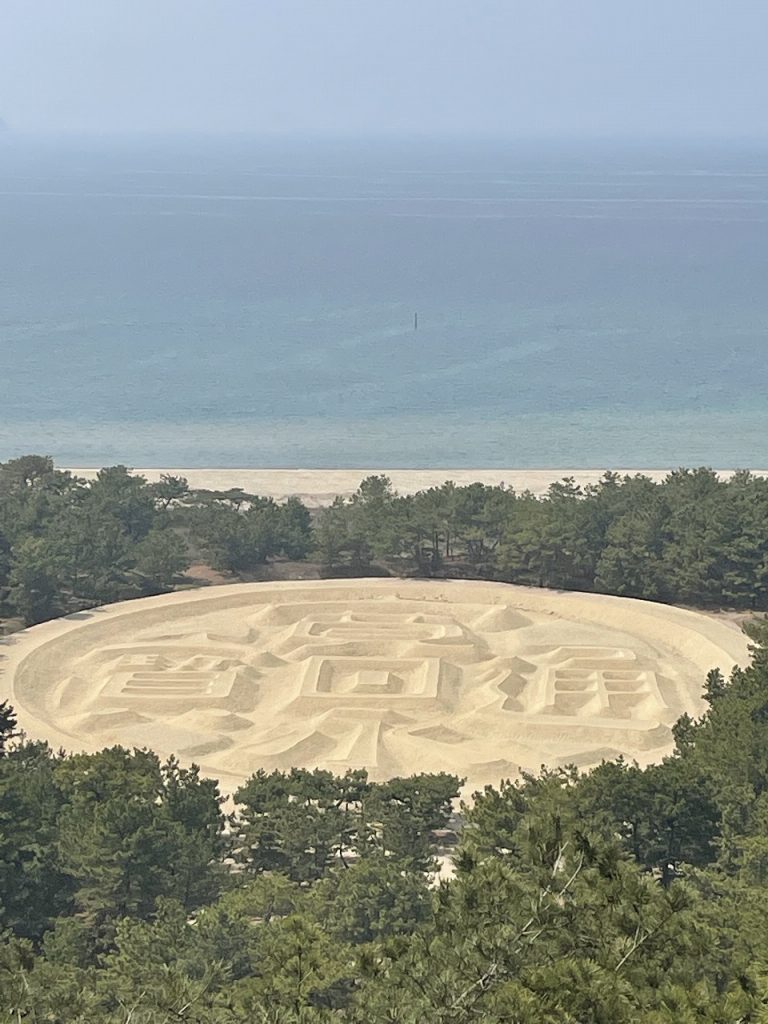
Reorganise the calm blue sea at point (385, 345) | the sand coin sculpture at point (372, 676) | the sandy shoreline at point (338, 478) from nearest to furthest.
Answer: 1. the sand coin sculpture at point (372, 676)
2. the sandy shoreline at point (338, 478)
3. the calm blue sea at point (385, 345)

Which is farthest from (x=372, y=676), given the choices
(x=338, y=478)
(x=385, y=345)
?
(x=385, y=345)

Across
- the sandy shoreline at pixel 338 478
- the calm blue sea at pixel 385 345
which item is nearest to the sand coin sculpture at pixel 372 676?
the sandy shoreline at pixel 338 478

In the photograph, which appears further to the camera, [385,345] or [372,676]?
[385,345]

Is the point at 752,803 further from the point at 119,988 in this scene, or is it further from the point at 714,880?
the point at 119,988

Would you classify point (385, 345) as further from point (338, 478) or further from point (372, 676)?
point (372, 676)

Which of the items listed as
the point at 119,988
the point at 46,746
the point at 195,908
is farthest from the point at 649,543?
the point at 119,988

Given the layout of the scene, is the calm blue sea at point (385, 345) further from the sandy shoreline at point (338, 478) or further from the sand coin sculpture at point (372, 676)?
the sand coin sculpture at point (372, 676)

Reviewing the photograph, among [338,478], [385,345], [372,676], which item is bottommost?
[372,676]
